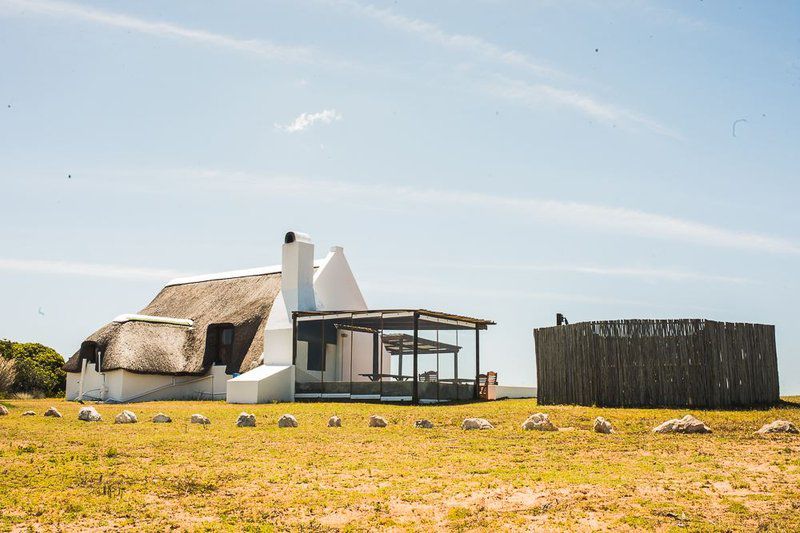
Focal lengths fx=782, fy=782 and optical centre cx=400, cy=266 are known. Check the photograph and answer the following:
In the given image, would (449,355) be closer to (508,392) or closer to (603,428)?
(508,392)

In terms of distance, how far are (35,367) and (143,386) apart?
7.53m

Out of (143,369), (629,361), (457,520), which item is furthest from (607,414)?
(143,369)

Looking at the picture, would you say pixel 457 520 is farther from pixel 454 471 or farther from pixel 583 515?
pixel 454 471

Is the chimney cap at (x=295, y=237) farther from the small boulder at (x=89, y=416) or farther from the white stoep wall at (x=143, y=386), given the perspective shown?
the small boulder at (x=89, y=416)

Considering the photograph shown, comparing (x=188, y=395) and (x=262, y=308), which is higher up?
(x=262, y=308)

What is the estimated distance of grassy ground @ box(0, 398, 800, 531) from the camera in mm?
7520

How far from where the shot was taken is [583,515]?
24.7 feet

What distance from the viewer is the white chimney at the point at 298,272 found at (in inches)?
1210

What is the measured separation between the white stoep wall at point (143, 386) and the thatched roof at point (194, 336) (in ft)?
1.56

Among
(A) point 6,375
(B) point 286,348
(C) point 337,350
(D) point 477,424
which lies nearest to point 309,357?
(B) point 286,348

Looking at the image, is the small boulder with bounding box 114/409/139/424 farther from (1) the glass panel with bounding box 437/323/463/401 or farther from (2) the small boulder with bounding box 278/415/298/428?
(1) the glass panel with bounding box 437/323/463/401

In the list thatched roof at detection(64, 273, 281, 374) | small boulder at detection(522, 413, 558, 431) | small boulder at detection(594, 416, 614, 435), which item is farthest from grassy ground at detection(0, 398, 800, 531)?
thatched roof at detection(64, 273, 281, 374)

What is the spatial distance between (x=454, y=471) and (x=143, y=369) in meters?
24.8

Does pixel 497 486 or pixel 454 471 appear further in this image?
pixel 454 471
